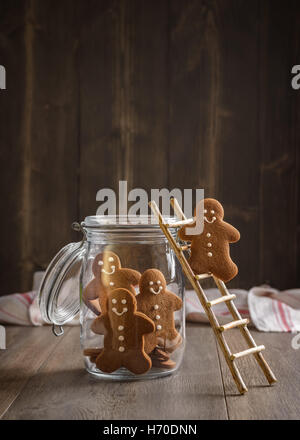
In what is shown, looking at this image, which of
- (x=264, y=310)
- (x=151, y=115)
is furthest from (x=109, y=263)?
(x=151, y=115)

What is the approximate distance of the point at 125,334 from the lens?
78 cm

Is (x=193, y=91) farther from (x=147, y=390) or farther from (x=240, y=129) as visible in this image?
(x=147, y=390)

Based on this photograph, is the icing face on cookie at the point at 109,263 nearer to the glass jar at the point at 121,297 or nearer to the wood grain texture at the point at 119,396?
the glass jar at the point at 121,297

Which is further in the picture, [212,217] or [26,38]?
[26,38]

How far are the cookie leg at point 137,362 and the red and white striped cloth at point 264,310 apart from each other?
459 millimetres

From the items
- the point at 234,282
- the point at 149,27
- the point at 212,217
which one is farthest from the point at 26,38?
the point at 212,217

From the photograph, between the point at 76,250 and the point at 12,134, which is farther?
the point at 12,134

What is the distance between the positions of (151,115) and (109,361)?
3.15ft

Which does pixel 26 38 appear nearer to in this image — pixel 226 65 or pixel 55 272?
pixel 226 65

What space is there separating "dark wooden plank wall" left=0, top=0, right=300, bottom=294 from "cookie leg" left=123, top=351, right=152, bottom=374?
0.87 m

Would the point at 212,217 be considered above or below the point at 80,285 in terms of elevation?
above

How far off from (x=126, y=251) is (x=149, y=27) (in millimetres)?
962

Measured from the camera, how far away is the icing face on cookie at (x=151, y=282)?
796 millimetres

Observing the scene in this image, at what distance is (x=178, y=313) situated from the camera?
2.88 ft
